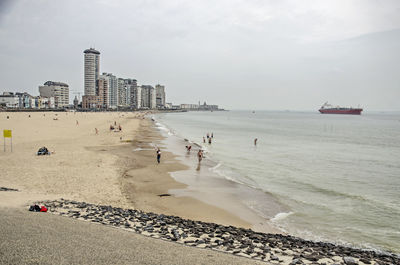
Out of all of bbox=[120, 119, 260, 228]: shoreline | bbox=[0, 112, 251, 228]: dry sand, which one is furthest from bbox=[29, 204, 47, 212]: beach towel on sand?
bbox=[120, 119, 260, 228]: shoreline

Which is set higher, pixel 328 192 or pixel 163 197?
pixel 163 197

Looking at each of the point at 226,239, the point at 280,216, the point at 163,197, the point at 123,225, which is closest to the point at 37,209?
the point at 123,225

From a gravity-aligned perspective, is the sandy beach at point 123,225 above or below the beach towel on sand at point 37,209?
below

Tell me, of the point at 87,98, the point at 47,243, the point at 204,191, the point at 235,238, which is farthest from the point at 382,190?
the point at 87,98

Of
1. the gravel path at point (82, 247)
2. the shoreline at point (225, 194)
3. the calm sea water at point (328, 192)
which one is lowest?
the calm sea water at point (328, 192)

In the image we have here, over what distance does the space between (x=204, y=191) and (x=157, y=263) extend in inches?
390

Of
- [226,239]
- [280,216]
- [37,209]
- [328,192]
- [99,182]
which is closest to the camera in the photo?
[226,239]

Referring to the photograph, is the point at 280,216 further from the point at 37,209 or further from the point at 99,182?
the point at 37,209

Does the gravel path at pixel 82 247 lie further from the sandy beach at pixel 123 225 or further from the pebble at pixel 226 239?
the pebble at pixel 226 239

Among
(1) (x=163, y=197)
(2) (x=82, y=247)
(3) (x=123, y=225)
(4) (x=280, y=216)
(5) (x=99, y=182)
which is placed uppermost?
(2) (x=82, y=247)

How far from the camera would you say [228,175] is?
21.1m

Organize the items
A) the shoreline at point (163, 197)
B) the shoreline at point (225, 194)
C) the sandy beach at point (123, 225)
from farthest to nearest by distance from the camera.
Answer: the shoreline at point (225, 194) → the shoreline at point (163, 197) → the sandy beach at point (123, 225)

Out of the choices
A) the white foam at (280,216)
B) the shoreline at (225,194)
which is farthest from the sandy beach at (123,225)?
the white foam at (280,216)

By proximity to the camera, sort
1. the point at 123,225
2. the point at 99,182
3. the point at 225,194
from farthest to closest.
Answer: the point at 225,194 < the point at 99,182 < the point at 123,225
